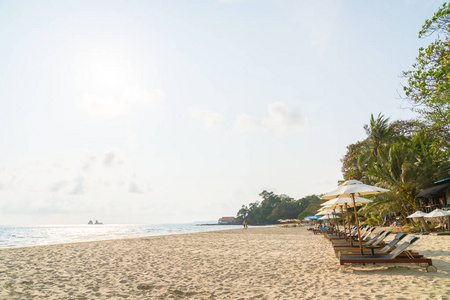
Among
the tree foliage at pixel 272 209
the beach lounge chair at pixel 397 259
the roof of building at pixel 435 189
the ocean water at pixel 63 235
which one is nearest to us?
the beach lounge chair at pixel 397 259

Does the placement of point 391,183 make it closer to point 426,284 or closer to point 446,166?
point 446,166

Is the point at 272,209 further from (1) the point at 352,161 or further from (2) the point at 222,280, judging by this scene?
(2) the point at 222,280

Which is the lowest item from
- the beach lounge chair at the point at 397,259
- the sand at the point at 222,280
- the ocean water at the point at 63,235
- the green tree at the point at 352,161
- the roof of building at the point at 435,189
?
the ocean water at the point at 63,235

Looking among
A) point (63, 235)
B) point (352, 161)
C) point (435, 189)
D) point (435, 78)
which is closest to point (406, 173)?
point (435, 189)

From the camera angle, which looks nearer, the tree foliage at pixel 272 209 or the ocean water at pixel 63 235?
the ocean water at pixel 63 235

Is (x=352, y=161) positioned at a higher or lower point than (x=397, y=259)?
higher

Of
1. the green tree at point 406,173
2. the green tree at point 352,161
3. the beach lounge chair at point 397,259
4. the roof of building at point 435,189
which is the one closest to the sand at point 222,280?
the beach lounge chair at point 397,259

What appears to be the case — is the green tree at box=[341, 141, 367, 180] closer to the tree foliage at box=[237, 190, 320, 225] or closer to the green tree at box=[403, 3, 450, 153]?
the green tree at box=[403, 3, 450, 153]

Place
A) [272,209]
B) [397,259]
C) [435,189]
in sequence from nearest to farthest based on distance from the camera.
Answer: [397,259]
[435,189]
[272,209]

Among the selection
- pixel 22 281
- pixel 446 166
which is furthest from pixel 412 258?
pixel 446 166

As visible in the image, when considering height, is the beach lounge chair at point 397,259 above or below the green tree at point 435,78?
below

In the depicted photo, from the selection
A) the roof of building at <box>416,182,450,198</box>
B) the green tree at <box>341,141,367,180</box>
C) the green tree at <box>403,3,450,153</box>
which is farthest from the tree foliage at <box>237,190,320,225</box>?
the green tree at <box>403,3,450,153</box>

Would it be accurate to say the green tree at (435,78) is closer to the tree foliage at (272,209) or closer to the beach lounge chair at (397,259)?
the beach lounge chair at (397,259)

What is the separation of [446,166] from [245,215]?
98.8 m
